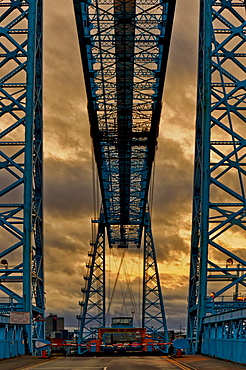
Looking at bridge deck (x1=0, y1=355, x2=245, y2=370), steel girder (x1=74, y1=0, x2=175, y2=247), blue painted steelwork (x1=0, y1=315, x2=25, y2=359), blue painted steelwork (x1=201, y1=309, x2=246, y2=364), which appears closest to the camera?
bridge deck (x1=0, y1=355, x2=245, y2=370)

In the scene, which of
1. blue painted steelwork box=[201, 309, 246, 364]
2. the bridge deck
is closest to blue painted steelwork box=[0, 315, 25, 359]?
the bridge deck

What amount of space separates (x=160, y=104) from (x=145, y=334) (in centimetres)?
3912

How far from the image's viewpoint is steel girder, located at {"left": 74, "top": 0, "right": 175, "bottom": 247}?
42.8 meters

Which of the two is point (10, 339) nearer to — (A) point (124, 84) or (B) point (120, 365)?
(B) point (120, 365)

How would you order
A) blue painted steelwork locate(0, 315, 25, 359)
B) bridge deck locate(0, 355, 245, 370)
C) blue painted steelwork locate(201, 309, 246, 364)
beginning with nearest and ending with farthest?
bridge deck locate(0, 355, 245, 370) < blue painted steelwork locate(201, 309, 246, 364) < blue painted steelwork locate(0, 315, 25, 359)

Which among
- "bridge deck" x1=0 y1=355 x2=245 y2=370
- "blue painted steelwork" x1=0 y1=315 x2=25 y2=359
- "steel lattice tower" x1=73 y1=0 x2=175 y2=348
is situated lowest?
"bridge deck" x1=0 y1=355 x2=245 y2=370

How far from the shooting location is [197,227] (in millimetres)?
48844

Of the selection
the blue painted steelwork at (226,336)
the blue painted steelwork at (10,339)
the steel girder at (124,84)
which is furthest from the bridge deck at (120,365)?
the steel girder at (124,84)

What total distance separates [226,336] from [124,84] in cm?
2377

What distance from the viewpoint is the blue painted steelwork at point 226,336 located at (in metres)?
28.0

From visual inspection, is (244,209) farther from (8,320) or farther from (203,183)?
(8,320)

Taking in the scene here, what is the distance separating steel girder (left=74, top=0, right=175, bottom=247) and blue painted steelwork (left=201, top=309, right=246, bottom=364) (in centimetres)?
1801

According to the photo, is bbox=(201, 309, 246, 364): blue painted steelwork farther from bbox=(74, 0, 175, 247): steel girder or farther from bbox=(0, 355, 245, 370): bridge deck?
bbox=(74, 0, 175, 247): steel girder

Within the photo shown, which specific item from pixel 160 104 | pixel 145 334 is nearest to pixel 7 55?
pixel 160 104
